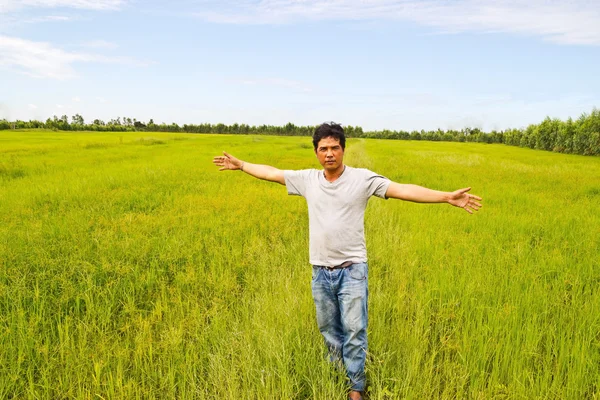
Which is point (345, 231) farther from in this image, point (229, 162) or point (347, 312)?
point (229, 162)

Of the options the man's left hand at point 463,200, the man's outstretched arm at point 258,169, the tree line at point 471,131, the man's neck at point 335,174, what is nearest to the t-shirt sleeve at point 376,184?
the man's neck at point 335,174

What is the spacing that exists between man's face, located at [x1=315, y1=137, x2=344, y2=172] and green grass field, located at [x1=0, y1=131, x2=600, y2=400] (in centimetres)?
140

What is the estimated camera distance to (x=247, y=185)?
446 inches

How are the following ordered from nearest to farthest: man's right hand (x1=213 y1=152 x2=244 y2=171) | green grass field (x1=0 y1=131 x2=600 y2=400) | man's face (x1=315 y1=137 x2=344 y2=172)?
man's face (x1=315 y1=137 x2=344 y2=172), green grass field (x1=0 y1=131 x2=600 y2=400), man's right hand (x1=213 y1=152 x2=244 y2=171)

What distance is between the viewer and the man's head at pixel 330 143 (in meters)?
2.44

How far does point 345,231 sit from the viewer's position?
97.8 inches

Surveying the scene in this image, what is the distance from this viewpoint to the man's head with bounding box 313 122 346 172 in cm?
244

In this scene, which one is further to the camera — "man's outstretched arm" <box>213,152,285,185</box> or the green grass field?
"man's outstretched arm" <box>213,152,285,185</box>

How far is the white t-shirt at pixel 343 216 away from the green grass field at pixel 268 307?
0.82 m

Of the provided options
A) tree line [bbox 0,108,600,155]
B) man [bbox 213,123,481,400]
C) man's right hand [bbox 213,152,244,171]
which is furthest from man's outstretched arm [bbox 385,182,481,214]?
tree line [bbox 0,108,600,155]

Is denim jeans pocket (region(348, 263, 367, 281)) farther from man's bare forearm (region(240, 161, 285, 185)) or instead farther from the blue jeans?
man's bare forearm (region(240, 161, 285, 185))

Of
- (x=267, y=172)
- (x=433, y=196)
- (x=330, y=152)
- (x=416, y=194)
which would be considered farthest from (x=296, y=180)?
(x=433, y=196)

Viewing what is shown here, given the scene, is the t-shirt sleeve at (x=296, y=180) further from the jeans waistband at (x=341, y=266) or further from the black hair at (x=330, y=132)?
the jeans waistband at (x=341, y=266)

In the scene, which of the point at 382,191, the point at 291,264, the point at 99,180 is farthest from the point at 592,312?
the point at 99,180
